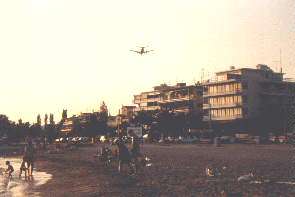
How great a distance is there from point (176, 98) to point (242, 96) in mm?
33157

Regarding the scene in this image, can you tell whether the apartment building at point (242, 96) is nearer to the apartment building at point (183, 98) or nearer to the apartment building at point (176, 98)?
the apartment building at point (183, 98)

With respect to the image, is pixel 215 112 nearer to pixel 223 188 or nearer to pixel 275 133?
pixel 275 133

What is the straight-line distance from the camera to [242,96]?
100312 millimetres

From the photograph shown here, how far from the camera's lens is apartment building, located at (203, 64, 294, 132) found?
3907 inches

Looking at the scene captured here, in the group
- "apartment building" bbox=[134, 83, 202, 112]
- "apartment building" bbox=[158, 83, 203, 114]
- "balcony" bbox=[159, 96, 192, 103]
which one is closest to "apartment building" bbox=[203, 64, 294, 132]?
"apartment building" bbox=[158, 83, 203, 114]

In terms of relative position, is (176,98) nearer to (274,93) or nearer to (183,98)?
(183,98)

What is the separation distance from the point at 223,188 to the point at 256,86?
8793cm

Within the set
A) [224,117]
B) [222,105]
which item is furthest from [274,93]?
[224,117]

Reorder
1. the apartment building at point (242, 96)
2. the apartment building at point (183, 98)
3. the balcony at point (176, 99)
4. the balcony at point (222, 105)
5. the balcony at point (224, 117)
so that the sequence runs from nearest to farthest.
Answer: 1. the apartment building at point (242, 96)
2. the balcony at point (224, 117)
3. the balcony at point (222, 105)
4. the apartment building at point (183, 98)
5. the balcony at point (176, 99)

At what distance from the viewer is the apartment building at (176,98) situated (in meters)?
124

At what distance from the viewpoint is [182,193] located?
17.4 meters

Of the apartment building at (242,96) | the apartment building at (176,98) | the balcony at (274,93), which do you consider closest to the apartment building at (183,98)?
the apartment building at (176,98)

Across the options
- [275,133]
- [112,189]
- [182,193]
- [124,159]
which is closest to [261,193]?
[182,193]

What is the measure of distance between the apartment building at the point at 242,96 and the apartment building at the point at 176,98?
12007 mm
